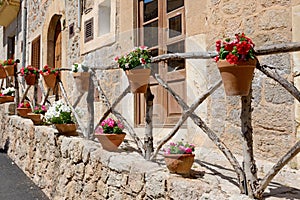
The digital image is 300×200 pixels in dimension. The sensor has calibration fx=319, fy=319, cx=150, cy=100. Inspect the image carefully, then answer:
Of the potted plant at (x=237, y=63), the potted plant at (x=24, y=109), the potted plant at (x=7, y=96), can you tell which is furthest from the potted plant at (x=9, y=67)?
the potted plant at (x=237, y=63)

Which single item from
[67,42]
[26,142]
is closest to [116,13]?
[67,42]

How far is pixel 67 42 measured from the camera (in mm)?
6078

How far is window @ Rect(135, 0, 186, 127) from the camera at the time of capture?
11.9 ft

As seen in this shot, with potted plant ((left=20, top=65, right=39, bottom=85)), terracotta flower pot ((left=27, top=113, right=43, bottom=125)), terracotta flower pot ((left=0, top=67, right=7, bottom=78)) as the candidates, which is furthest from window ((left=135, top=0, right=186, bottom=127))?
terracotta flower pot ((left=0, top=67, right=7, bottom=78))

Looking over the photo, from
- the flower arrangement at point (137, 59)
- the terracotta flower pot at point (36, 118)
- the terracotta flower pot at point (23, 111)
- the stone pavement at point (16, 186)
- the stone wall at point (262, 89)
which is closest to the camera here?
the stone wall at point (262, 89)

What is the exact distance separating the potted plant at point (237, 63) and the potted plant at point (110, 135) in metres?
1.52

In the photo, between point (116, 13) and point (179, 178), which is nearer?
point (179, 178)

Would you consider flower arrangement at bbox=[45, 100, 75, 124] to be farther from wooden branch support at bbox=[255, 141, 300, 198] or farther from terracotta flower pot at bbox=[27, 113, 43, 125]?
wooden branch support at bbox=[255, 141, 300, 198]

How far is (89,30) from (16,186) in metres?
2.61

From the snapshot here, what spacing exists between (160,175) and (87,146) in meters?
1.22

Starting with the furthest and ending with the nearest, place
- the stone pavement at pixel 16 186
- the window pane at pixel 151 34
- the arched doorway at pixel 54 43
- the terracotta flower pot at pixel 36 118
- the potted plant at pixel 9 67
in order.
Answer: the arched doorway at pixel 54 43 → the potted plant at pixel 9 67 → the terracotta flower pot at pixel 36 118 → the window pane at pixel 151 34 → the stone pavement at pixel 16 186

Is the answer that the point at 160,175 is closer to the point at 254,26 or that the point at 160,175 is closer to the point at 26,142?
the point at 254,26

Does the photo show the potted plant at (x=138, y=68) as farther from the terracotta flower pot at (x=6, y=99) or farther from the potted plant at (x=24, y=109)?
the terracotta flower pot at (x=6, y=99)

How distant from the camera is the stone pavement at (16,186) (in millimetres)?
3721
